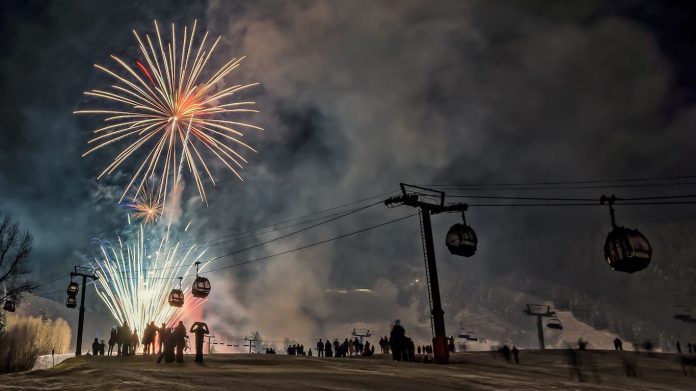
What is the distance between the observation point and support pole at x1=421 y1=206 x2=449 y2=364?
858 inches

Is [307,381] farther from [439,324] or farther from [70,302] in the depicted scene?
[70,302]

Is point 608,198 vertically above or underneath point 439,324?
above

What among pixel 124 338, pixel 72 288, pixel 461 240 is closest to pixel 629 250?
pixel 461 240

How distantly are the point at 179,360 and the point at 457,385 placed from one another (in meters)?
10.3

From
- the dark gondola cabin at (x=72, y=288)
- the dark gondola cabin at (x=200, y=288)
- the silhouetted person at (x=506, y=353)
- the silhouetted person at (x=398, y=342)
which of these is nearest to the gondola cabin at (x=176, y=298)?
the dark gondola cabin at (x=200, y=288)

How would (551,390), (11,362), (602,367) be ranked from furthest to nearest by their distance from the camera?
(11,362) < (602,367) < (551,390)

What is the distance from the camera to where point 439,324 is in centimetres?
2306

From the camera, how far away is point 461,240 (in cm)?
2225

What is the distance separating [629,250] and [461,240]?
727 cm

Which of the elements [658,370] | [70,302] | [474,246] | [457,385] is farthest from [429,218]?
[70,302]

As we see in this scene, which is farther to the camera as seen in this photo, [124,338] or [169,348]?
[124,338]

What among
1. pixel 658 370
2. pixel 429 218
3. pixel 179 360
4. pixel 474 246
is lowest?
pixel 658 370

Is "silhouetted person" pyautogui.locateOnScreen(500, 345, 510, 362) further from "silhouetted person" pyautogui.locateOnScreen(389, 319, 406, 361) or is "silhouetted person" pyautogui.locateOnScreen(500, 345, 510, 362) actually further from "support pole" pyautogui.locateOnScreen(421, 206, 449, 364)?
"silhouetted person" pyautogui.locateOnScreen(389, 319, 406, 361)

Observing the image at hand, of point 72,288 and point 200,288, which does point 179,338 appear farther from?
point 72,288
